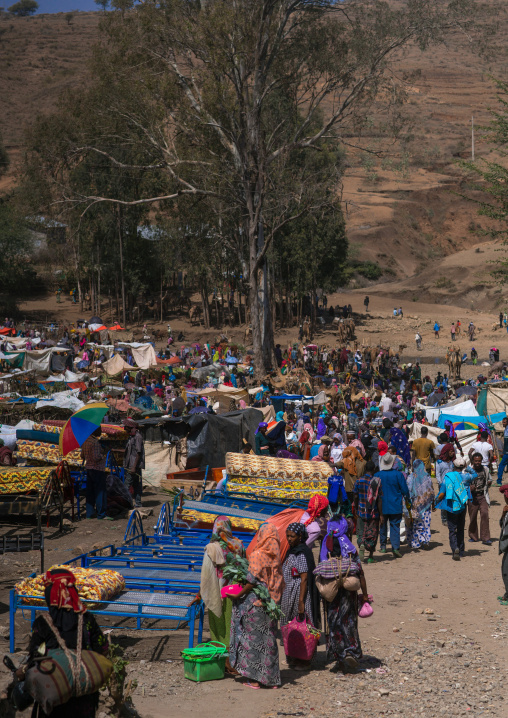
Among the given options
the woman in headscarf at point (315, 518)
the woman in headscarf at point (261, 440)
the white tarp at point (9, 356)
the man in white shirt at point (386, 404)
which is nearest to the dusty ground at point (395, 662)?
the woman in headscarf at point (315, 518)

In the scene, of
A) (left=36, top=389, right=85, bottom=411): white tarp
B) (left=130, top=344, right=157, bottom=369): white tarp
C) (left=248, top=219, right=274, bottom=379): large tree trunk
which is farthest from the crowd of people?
(left=248, top=219, right=274, bottom=379): large tree trunk

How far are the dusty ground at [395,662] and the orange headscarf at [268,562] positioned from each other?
2.20 ft

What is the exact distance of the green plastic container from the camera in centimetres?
596

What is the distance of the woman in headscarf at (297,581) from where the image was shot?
244 inches

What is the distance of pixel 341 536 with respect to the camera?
628cm

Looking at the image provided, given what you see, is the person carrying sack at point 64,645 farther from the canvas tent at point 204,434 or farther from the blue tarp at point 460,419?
the blue tarp at point 460,419

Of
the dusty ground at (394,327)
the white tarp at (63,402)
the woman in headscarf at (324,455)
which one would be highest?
the woman in headscarf at (324,455)

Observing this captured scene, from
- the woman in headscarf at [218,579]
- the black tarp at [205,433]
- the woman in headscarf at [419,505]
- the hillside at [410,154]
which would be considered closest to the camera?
the woman in headscarf at [218,579]

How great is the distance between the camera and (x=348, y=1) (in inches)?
1203

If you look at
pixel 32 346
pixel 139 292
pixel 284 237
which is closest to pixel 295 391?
pixel 32 346

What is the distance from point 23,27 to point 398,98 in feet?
363

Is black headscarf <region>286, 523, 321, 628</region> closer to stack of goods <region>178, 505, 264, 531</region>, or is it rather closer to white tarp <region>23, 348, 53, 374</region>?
stack of goods <region>178, 505, 264, 531</region>

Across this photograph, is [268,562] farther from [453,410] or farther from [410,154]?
[410,154]

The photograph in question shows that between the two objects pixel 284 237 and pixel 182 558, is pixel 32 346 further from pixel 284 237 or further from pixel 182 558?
pixel 182 558
